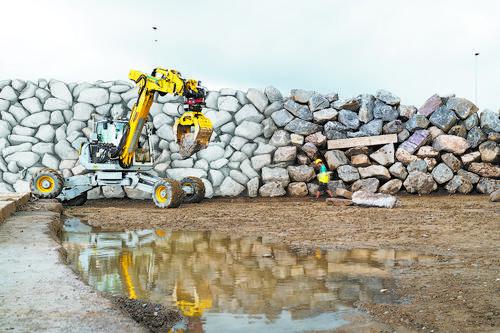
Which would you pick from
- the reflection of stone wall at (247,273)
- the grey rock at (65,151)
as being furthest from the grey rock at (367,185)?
the reflection of stone wall at (247,273)

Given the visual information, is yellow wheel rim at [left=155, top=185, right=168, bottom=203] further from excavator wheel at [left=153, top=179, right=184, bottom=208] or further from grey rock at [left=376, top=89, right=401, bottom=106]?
grey rock at [left=376, top=89, right=401, bottom=106]

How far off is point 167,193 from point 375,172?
5.35 meters

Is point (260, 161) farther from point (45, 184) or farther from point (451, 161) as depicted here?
point (45, 184)

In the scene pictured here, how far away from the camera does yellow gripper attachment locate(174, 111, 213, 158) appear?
1004cm

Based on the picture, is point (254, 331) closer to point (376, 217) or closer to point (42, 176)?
point (376, 217)

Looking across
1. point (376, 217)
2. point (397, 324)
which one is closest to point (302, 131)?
point (376, 217)

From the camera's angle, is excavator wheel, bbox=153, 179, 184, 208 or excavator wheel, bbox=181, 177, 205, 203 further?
excavator wheel, bbox=181, 177, 205, 203

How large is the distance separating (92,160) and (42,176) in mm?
1059

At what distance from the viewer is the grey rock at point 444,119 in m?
14.2

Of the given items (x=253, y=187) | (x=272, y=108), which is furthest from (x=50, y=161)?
(x=272, y=108)

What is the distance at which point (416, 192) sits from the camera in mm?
14078

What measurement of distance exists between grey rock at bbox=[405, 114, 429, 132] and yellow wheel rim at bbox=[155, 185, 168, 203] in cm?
644

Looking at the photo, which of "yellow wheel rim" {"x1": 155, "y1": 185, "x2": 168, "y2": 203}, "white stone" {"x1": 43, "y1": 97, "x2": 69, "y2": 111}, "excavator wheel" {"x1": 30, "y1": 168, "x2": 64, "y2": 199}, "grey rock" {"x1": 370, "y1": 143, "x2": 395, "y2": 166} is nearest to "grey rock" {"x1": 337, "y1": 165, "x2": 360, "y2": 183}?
"grey rock" {"x1": 370, "y1": 143, "x2": 395, "y2": 166}

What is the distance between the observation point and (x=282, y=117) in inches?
583
